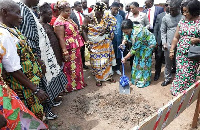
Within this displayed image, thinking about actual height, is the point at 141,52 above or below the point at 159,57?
above

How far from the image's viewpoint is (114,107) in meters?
3.41

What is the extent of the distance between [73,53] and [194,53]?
2.32 metres

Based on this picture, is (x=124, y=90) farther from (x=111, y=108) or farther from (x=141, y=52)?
(x=141, y=52)

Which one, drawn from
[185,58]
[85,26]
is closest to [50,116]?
[85,26]

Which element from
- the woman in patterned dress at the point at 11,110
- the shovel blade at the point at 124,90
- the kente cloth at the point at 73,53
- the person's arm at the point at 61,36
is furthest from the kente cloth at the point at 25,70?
the shovel blade at the point at 124,90

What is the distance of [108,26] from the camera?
4246mm

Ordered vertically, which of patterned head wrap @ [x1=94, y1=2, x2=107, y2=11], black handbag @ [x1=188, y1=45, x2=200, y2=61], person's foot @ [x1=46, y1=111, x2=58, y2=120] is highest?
patterned head wrap @ [x1=94, y1=2, x2=107, y2=11]

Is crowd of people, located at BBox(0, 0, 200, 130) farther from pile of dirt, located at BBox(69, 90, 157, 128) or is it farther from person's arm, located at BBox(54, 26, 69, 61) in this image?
pile of dirt, located at BBox(69, 90, 157, 128)

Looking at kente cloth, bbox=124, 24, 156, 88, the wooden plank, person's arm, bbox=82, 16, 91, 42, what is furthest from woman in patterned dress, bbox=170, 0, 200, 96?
person's arm, bbox=82, 16, 91, 42

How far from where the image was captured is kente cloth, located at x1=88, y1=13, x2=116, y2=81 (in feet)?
13.5

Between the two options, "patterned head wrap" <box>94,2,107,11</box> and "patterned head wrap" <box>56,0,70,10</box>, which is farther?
"patterned head wrap" <box>94,2,107,11</box>

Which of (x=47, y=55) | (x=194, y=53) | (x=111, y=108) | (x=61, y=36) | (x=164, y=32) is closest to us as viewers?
(x=47, y=55)

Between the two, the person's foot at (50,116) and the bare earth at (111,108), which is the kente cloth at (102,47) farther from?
the person's foot at (50,116)

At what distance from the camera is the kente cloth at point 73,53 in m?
3.57
